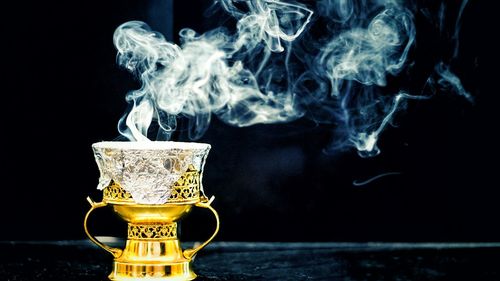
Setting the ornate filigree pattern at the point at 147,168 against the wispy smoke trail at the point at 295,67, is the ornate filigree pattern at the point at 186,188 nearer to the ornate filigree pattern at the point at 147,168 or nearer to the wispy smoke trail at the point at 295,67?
the ornate filigree pattern at the point at 147,168

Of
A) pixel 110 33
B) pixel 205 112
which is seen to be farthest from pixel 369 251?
pixel 110 33

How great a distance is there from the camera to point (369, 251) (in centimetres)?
314

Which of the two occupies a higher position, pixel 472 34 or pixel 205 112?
pixel 472 34

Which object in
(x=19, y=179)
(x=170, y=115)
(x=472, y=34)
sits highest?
(x=472, y=34)

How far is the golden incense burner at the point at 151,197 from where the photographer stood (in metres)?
2.18

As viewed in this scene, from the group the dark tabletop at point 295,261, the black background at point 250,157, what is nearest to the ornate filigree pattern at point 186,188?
the dark tabletop at point 295,261

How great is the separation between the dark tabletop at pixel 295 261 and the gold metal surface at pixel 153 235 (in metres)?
0.21

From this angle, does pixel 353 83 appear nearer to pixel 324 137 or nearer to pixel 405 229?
pixel 324 137

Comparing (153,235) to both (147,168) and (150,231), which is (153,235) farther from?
(147,168)

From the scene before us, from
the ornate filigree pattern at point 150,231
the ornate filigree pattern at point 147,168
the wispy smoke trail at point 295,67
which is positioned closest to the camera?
the ornate filigree pattern at point 147,168

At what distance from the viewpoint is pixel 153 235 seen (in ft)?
7.54

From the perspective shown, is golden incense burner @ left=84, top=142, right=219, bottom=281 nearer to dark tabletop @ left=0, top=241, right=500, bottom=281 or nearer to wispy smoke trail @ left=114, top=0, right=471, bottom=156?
dark tabletop @ left=0, top=241, right=500, bottom=281

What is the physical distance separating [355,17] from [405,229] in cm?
80

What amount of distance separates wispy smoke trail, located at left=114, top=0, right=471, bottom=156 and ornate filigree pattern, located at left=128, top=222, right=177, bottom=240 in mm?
755
